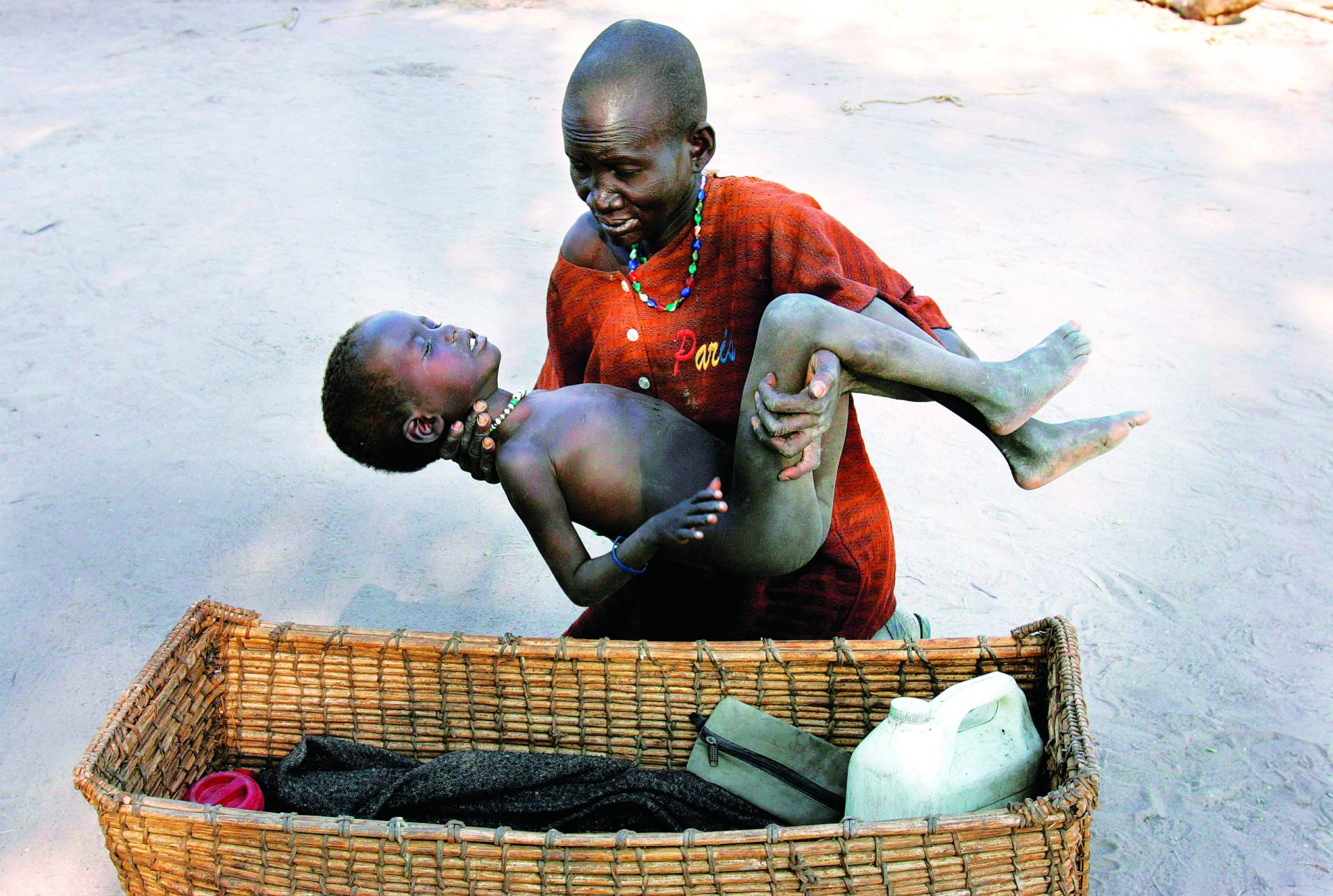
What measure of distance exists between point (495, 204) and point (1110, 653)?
3466 mm

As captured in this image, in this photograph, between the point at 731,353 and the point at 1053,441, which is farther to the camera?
the point at 731,353

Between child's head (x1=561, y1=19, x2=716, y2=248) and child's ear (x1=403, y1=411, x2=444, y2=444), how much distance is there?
479mm

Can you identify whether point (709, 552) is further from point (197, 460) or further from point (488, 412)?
point (197, 460)

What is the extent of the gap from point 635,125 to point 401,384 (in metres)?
0.63

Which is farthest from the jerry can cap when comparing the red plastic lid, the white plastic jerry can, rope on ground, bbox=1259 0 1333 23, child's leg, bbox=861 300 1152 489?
rope on ground, bbox=1259 0 1333 23

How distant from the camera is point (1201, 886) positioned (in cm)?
222

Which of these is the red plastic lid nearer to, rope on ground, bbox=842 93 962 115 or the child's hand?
the child's hand

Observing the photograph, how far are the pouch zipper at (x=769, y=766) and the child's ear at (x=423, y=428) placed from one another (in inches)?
30.0

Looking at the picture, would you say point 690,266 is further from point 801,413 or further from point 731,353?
point 801,413

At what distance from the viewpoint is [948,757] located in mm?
1954

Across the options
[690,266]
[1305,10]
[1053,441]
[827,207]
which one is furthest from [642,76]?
[1305,10]

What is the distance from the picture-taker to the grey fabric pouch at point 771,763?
2203 mm

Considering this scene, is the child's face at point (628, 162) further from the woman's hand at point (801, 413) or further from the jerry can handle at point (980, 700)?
the jerry can handle at point (980, 700)

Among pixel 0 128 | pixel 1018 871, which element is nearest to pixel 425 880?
pixel 1018 871
